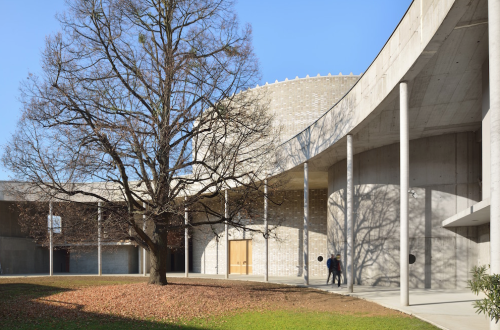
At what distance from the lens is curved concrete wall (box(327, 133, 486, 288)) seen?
62.1ft

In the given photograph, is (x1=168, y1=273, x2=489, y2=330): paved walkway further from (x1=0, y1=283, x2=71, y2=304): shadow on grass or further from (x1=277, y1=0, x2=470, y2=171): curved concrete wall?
(x1=0, y1=283, x2=71, y2=304): shadow on grass

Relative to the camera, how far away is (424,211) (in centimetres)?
1950

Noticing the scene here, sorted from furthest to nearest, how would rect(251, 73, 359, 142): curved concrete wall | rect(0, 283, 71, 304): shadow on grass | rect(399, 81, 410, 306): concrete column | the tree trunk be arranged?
1. rect(251, 73, 359, 142): curved concrete wall
2. the tree trunk
3. rect(0, 283, 71, 304): shadow on grass
4. rect(399, 81, 410, 306): concrete column

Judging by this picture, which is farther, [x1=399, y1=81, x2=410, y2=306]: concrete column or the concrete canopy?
[x1=399, y1=81, x2=410, y2=306]: concrete column

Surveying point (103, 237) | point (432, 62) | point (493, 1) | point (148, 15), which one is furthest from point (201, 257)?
point (493, 1)

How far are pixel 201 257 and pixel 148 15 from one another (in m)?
22.5

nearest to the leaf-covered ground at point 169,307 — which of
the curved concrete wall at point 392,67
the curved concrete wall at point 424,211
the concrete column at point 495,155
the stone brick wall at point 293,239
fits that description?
the concrete column at point 495,155

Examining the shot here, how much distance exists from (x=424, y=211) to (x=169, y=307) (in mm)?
10675

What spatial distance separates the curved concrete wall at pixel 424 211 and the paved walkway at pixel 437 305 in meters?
0.91

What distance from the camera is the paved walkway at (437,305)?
35.5 feet

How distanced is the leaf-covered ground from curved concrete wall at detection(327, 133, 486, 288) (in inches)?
168

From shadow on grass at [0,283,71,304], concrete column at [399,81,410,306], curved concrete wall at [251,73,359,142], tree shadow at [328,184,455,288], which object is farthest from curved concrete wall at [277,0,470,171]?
shadow on grass at [0,283,71,304]

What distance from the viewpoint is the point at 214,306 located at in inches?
549

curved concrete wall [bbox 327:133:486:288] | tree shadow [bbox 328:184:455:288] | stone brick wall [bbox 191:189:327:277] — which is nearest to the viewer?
curved concrete wall [bbox 327:133:486:288]
